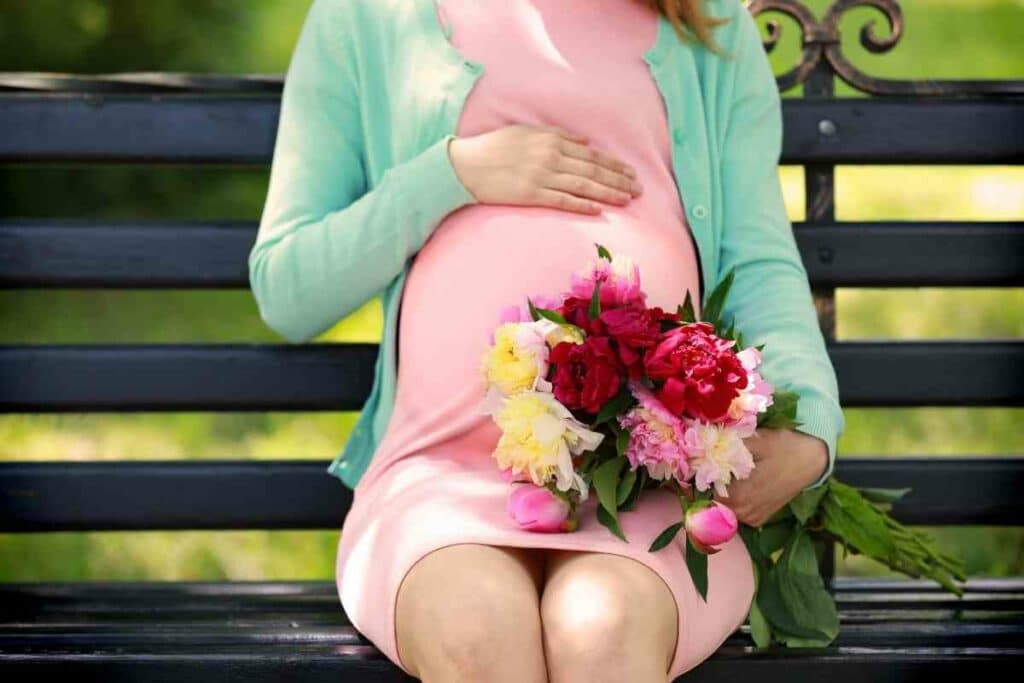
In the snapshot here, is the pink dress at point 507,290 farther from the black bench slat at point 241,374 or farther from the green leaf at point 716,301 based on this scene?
the black bench slat at point 241,374

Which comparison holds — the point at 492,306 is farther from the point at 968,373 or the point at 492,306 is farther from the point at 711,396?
the point at 968,373

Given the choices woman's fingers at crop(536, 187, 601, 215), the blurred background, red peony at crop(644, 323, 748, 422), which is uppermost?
woman's fingers at crop(536, 187, 601, 215)

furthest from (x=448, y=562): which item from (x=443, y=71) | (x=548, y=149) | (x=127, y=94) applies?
(x=127, y=94)

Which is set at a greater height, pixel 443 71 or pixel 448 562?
pixel 443 71

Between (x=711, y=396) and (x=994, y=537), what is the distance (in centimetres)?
305

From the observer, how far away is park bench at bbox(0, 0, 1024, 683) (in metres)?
2.98

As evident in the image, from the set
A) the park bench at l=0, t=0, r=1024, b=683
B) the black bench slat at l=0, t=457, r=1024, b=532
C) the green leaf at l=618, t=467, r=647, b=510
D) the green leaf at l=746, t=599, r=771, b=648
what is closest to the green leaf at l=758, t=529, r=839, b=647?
the green leaf at l=746, t=599, r=771, b=648

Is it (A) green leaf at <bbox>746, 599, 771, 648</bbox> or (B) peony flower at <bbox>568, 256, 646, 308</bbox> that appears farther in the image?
(A) green leaf at <bbox>746, 599, 771, 648</bbox>

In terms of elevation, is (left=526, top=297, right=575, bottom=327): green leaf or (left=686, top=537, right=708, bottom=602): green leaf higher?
(left=526, top=297, right=575, bottom=327): green leaf

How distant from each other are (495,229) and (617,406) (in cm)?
47

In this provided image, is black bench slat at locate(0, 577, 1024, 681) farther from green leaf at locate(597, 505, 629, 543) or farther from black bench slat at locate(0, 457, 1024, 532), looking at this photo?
green leaf at locate(597, 505, 629, 543)

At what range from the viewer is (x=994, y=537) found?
4.73 m

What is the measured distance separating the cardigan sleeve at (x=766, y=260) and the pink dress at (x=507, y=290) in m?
0.10

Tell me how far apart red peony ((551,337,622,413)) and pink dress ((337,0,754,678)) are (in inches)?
8.2
